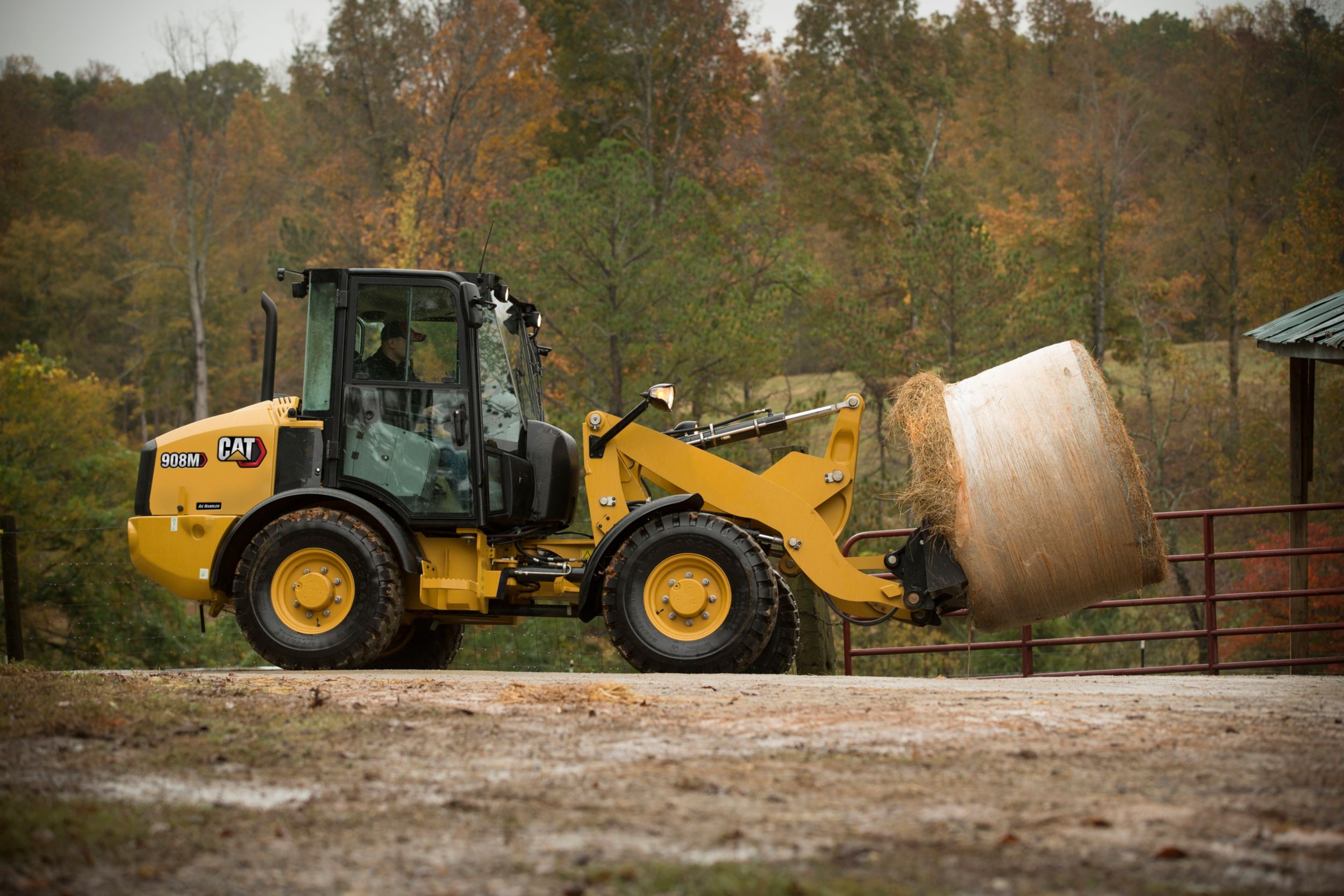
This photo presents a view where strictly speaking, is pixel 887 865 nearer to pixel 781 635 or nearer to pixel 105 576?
pixel 781 635

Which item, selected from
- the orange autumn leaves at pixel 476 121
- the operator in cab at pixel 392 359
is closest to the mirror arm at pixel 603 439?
the operator in cab at pixel 392 359

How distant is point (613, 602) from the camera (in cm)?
789

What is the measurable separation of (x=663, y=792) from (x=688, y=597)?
3.70 m

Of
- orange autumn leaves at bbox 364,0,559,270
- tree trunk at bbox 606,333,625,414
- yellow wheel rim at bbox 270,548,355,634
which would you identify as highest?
orange autumn leaves at bbox 364,0,559,270

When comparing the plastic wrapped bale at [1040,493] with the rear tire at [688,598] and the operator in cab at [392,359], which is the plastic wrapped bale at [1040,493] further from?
the operator in cab at [392,359]

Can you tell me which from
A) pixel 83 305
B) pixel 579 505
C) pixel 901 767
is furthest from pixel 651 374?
pixel 83 305

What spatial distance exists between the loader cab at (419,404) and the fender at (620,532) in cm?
70

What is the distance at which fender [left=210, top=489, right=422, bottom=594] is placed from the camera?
26.9 ft

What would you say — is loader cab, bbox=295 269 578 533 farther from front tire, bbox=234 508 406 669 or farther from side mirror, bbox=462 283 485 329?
front tire, bbox=234 508 406 669

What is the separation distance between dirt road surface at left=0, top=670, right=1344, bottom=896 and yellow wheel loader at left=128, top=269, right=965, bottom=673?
1.52 m

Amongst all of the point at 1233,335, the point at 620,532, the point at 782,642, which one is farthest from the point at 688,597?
the point at 1233,335

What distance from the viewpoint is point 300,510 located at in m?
8.41

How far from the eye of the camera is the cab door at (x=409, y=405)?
8.37 metres

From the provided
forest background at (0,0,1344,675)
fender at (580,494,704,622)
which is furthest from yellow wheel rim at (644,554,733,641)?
forest background at (0,0,1344,675)
